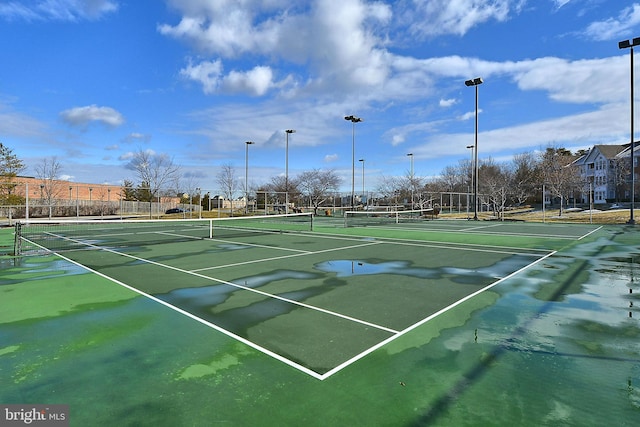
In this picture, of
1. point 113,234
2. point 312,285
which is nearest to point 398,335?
point 312,285

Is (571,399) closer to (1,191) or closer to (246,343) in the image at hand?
(246,343)

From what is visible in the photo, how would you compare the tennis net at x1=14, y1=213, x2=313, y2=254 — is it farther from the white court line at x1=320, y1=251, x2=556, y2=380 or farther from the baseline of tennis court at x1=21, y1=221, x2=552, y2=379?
the white court line at x1=320, y1=251, x2=556, y2=380

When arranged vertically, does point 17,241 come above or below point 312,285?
above

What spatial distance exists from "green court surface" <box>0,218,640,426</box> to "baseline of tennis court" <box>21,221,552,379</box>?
4 centimetres

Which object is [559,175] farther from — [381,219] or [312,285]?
[312,285]

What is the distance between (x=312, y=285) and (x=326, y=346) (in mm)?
2958

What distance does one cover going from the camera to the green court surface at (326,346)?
277cm

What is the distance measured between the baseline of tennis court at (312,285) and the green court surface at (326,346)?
0.04 m

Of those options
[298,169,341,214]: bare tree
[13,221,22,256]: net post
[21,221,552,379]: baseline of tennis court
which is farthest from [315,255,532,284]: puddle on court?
[298,169,341,214]: bare tree

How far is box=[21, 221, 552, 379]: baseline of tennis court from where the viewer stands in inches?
167

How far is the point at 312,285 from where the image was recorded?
6.92 m

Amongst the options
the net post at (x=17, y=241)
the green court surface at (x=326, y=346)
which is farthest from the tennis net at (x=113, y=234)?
the green court surface at (x=326, y=346)

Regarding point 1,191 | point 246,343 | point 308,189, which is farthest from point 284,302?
point 308,189

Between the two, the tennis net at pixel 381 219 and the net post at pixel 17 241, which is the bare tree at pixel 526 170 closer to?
the tennis net at pixel 381 219
